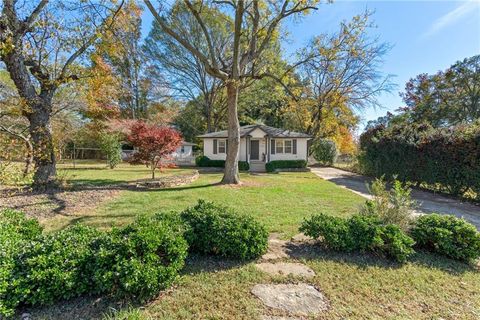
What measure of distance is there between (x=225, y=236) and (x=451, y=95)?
110 ft

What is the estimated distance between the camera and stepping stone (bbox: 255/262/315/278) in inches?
121

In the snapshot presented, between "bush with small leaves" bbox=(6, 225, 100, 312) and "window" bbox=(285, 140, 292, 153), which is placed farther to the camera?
"window" bbox=(285, 140, 292, 153)

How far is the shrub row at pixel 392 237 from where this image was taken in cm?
344

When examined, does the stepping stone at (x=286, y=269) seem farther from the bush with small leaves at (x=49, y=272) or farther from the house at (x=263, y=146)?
the house at (x=263, y=146)

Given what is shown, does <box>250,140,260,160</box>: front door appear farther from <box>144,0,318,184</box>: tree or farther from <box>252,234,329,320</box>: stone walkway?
<box>252,234,329,320</box>: stone walkway

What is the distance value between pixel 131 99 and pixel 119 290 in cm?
2906

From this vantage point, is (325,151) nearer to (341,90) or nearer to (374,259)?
(341,90)

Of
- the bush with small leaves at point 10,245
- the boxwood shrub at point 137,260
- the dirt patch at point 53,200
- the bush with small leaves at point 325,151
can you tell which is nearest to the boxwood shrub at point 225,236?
the boxwood shrub at point 137,260

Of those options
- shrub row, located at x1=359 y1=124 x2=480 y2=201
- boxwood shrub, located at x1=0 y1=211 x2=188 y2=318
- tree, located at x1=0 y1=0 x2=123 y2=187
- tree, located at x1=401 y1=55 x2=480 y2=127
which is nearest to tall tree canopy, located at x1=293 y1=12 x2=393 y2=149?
shrub row, located at x1=359 y1=124 x2=480 y2=201

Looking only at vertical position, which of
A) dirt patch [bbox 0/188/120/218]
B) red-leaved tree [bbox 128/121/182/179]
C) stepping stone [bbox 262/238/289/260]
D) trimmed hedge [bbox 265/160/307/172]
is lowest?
stepping stone [bbox 262/238/289/260]

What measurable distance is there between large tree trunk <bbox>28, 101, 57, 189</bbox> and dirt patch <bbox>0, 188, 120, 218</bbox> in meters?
0.42

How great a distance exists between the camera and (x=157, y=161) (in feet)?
34.9

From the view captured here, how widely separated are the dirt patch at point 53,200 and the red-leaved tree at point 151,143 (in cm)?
242

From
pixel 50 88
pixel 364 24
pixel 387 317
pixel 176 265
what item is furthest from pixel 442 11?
pixel 50 88
